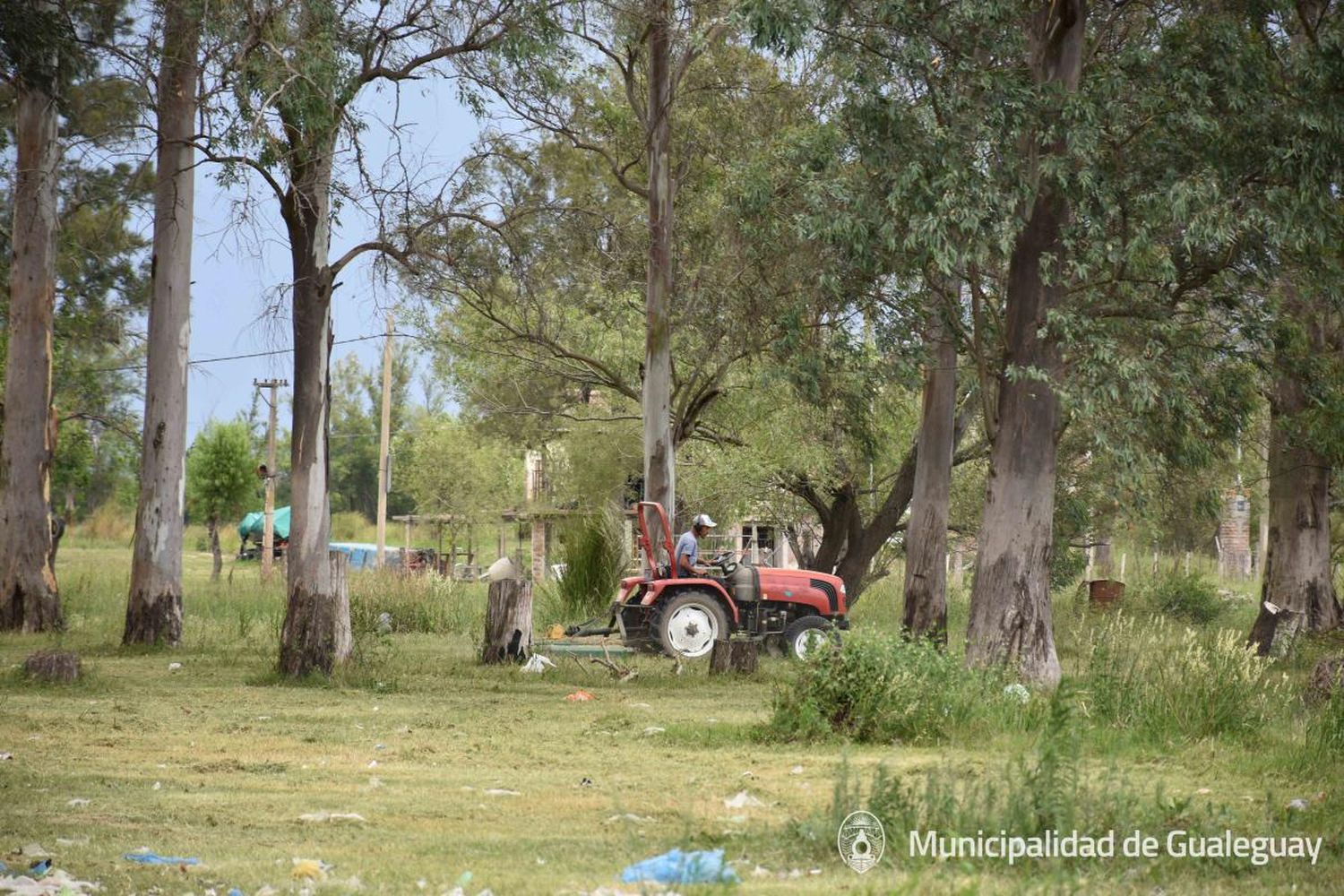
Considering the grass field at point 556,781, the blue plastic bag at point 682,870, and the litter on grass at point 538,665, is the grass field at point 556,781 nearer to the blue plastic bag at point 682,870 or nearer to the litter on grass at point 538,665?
the blue plastic bag at point 682,870

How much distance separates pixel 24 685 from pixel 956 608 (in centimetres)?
2037

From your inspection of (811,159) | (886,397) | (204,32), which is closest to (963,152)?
(811,159)

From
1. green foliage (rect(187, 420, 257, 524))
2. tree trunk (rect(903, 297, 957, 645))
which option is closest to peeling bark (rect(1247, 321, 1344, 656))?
tree trunk (rect(903, 297, 957, 645))

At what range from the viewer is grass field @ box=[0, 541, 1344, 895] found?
636 cm

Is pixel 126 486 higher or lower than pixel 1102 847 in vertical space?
higher

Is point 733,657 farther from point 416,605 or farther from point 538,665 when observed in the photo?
point 416,605

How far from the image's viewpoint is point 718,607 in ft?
56.9

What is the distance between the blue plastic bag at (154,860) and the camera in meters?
6.37

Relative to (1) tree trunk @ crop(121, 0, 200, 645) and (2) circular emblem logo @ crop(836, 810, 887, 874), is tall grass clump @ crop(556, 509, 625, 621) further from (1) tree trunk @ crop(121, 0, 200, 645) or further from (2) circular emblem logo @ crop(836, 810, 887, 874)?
(2) circular emblem logo @ crop(836, 810, 887, 874)

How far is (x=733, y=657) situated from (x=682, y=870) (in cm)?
972

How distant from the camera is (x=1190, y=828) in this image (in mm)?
6949

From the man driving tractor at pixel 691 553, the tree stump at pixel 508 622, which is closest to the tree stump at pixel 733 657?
the man driving tractor at pixel 691 553

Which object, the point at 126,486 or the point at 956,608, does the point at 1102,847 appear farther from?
the point at 126,486

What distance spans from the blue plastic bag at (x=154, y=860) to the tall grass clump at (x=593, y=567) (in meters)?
15.5
